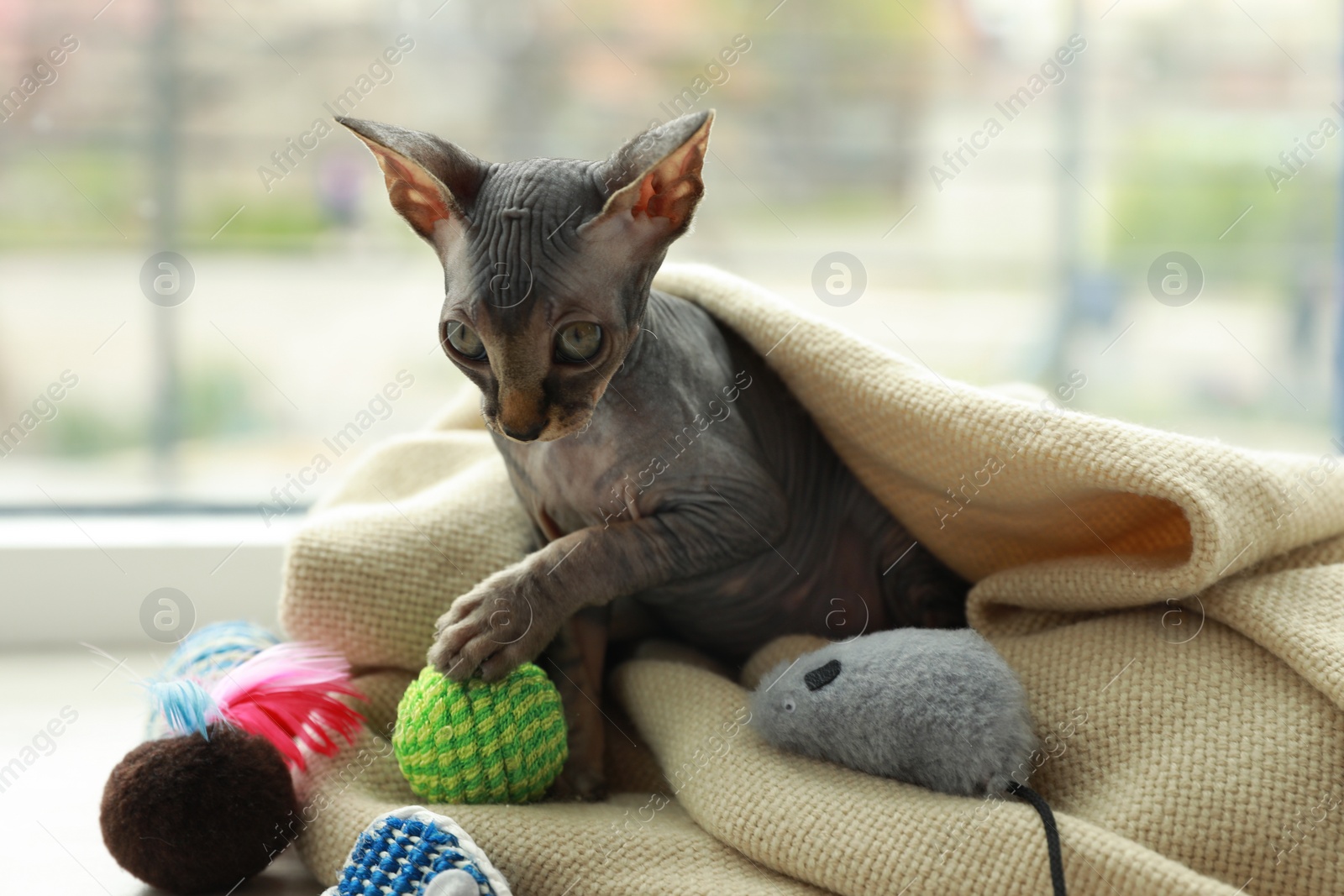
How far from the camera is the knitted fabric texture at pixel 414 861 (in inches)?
34.1

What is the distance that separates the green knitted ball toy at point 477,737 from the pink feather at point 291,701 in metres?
0.12

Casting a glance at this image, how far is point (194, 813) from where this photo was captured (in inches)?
38.5

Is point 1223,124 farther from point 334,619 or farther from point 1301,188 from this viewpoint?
point 334,619

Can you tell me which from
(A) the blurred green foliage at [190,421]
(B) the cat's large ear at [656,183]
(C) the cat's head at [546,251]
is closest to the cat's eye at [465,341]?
(C) the cat's head at [546,251]

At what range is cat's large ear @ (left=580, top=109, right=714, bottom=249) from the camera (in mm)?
898

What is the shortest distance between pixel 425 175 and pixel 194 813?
0.57 m

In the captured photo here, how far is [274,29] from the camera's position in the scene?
6.27 feet

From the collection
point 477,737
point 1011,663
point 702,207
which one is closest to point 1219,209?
point 702,207

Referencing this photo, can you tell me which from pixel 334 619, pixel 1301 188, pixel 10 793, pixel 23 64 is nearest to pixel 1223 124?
pixel 1301 188

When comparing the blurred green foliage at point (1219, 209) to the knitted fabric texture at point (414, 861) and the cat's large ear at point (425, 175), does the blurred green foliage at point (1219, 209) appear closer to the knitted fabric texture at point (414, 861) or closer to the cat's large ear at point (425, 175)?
the cat's large ear at point (425, 175)

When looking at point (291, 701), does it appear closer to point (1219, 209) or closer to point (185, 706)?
point (185, 706)

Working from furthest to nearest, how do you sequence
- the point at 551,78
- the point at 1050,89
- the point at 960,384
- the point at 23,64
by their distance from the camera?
the point at 1050,89, the point at 551,78, the point at 23,64, the point at 960,384

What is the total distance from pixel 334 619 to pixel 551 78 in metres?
1.13

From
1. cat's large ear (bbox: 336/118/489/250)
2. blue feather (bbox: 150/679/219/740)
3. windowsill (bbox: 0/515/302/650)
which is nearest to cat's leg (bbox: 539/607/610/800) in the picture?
blue feather (bbox: 150/679/219/740)
